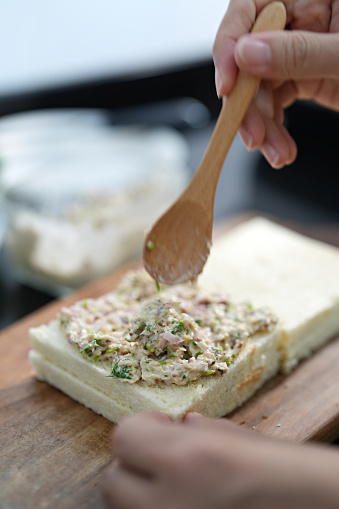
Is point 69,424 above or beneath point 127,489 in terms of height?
beneath

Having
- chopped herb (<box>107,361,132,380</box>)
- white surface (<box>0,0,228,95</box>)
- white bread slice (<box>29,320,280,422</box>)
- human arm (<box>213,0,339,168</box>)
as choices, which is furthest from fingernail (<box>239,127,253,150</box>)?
white surface (<box>0,0,228,95</box>)

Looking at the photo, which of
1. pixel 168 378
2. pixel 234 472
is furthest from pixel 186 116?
pixel 234 472

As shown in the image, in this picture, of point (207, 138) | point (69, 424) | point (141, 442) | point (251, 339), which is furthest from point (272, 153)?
point (207, 138)

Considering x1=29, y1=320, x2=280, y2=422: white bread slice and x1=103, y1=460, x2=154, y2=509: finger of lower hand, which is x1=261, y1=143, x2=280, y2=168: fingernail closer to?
x1=29, y1=320, x2=280, y2=422: white bread slice

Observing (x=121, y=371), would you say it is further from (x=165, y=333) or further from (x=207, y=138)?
(x=207, y=138)

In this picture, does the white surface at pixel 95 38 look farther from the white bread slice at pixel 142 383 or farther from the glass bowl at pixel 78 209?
the white bread slice at pixel 142 383
